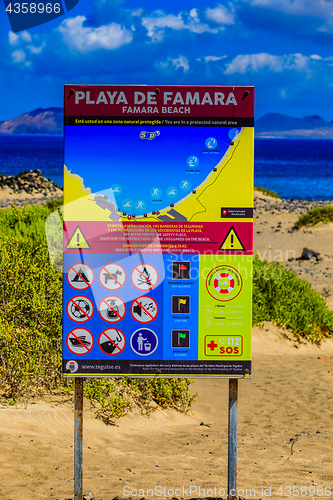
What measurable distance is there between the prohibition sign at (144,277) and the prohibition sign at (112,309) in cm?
16

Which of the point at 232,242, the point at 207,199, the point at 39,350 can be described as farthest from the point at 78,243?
the point at 39,350

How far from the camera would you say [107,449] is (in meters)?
4.31

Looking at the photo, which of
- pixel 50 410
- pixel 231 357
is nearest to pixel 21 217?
pixel 50 410

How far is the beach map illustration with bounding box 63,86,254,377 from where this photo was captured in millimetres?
2980

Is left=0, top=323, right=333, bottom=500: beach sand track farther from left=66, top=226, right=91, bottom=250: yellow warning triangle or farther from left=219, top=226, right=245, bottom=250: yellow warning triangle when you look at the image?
left=219, top=226, right=245, bottom=250: yellow warning triangle

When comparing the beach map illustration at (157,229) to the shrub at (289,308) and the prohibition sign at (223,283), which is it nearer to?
the prohibition sign at (223,283)

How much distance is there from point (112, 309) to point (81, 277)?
0.29m

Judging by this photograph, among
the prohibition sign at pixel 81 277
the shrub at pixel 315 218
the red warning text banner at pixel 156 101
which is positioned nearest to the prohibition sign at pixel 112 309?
the prohibition sign at pixel 81 277

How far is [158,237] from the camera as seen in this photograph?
300 centimetres

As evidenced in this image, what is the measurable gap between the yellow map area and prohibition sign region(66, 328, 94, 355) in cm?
74

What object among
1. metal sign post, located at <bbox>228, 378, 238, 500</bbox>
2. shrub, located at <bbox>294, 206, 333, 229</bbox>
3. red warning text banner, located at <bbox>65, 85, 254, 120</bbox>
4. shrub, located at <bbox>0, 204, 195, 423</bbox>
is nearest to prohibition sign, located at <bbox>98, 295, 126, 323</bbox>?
metal sign post, located at <bbox>228, 378, 238, 500</bbox>

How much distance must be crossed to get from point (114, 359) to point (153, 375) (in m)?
0.27

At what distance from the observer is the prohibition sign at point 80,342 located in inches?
120

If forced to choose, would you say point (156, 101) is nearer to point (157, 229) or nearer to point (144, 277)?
point (157, 229)
